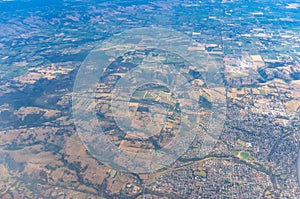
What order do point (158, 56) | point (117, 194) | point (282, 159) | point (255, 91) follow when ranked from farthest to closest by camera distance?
point (158, 56), point (255, 91), point (282, 159), point (117, 194)

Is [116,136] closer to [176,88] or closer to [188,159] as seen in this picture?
[188,159]

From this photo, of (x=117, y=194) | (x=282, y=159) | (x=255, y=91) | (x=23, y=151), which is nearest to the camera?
(x=117, y=194)

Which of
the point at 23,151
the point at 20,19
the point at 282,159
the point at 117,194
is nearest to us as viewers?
the point at 117,194

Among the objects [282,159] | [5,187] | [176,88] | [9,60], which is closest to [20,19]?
[9,60]

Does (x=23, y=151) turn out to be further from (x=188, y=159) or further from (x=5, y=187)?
(x=188, y=159)

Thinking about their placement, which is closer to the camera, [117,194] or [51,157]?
[117,194]

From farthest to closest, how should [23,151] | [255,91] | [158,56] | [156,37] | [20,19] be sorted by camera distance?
[20,19] < [156,37] < [158,56] < [255,91] < [23,151]

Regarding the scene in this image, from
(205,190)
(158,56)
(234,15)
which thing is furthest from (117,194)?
(234,15)

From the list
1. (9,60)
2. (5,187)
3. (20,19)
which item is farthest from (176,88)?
(20,19)

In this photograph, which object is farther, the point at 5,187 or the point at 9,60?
the point at 9,60
